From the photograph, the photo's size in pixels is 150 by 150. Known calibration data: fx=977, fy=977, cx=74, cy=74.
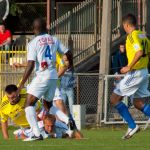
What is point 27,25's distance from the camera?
109 ft

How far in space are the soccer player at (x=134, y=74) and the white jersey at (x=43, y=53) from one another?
1.30 meters

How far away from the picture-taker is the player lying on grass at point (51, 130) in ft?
56.2

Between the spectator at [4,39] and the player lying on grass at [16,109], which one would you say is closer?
the player lying on grass at [16,109]

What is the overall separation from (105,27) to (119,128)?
121 inches

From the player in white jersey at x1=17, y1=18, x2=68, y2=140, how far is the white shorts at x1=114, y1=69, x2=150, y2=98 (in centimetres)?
130

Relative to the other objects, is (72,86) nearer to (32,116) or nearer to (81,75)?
(81,75)

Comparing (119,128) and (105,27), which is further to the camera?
(105,27)

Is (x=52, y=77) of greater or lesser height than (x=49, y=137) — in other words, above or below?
above

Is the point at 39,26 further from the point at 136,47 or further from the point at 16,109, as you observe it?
the point at 16,109

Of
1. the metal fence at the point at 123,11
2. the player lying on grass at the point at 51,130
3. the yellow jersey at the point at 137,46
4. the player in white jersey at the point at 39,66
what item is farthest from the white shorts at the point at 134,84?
the metal fence at the point at 123,11

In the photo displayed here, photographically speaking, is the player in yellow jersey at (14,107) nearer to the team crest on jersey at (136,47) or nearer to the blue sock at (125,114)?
the blue sock at (125,114)

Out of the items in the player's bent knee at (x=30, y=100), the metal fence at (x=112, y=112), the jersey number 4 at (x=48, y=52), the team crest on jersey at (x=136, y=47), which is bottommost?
the metal fence at (x=112, y=112)

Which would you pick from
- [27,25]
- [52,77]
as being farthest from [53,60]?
[27,25]

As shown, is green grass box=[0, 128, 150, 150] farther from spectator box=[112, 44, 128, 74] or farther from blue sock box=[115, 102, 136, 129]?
spectator box=[112, 44, 128, 74]
